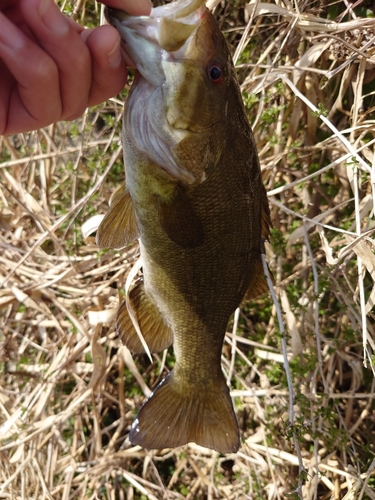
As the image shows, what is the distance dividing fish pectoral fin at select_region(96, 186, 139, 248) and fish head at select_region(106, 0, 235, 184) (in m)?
0.24

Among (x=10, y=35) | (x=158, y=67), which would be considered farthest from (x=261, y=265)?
(x=10, y=35)

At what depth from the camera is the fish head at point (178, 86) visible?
120cm

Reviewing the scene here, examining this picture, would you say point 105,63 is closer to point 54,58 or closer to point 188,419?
point 54,58

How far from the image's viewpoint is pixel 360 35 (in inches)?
72.3

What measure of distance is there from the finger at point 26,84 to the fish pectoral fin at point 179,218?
0.38m

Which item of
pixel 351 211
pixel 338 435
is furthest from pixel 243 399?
pixel 351 211

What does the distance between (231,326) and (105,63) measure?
5.44 ft

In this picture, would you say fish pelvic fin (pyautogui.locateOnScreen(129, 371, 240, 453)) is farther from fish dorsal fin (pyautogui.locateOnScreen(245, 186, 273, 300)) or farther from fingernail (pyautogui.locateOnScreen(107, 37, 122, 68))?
fingernail (pyautogui.locateOnScreen(107, 37, 122, 68))

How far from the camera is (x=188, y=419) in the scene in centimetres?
171

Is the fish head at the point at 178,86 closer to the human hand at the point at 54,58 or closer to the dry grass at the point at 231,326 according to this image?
the human hand at the point at 54,58

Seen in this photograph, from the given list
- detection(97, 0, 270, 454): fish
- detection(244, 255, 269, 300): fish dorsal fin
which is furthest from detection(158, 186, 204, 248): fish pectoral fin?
detection(244, 255, 269, 300): fish dorsal fin

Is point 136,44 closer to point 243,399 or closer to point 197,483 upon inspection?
point 243,399

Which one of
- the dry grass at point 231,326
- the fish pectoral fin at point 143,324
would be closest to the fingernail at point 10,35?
the fish pectoral fin at point 143,324

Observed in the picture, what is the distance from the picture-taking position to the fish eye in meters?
1.27
